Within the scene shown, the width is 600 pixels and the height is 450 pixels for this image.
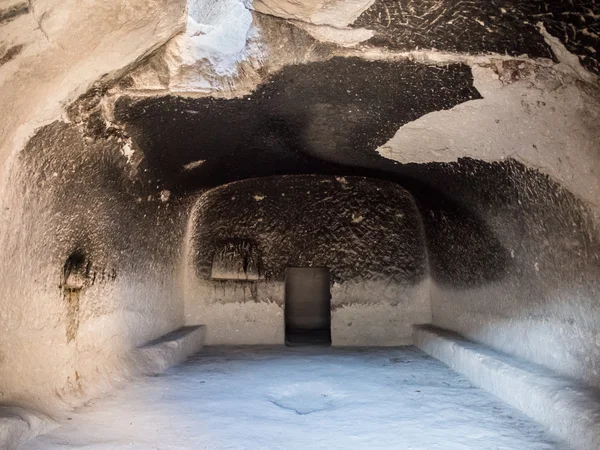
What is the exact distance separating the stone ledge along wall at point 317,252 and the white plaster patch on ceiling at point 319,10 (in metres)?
3.18

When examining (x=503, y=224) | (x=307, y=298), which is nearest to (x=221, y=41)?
(x=503, y=224)

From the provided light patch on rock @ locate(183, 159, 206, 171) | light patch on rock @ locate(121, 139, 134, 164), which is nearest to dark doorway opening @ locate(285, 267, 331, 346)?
light patch on rock @ locate(183, 159, 206, 171)

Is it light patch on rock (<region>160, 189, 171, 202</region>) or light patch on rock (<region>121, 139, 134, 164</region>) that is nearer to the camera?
light patch on rock (<region>121, 139, 134, 164</region>)

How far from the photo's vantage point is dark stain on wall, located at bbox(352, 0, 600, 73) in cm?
205

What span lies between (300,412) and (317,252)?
267cm

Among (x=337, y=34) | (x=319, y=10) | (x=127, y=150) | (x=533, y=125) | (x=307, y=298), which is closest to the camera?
(x=319, y=10)

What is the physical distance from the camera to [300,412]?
3346mm

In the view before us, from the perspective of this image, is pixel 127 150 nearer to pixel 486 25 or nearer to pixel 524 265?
pixel 486 25

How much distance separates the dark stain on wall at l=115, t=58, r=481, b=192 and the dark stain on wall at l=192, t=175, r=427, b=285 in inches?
35.1

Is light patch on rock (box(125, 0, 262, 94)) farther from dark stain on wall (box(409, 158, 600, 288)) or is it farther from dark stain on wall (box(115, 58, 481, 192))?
dark stain on wall (box(409, 158, 600, 288))

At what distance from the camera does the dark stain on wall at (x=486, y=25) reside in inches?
80.6

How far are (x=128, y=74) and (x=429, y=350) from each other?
353 cm

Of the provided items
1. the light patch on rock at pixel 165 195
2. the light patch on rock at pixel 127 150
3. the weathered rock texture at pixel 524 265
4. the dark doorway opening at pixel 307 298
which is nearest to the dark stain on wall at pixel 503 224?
the weathered rock texture at pixel 524 265

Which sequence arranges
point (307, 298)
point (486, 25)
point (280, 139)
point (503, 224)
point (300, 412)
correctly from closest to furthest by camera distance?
point (486, 25), point (300, 412), point (503, 224), point (280, 139), point (307, 298)
